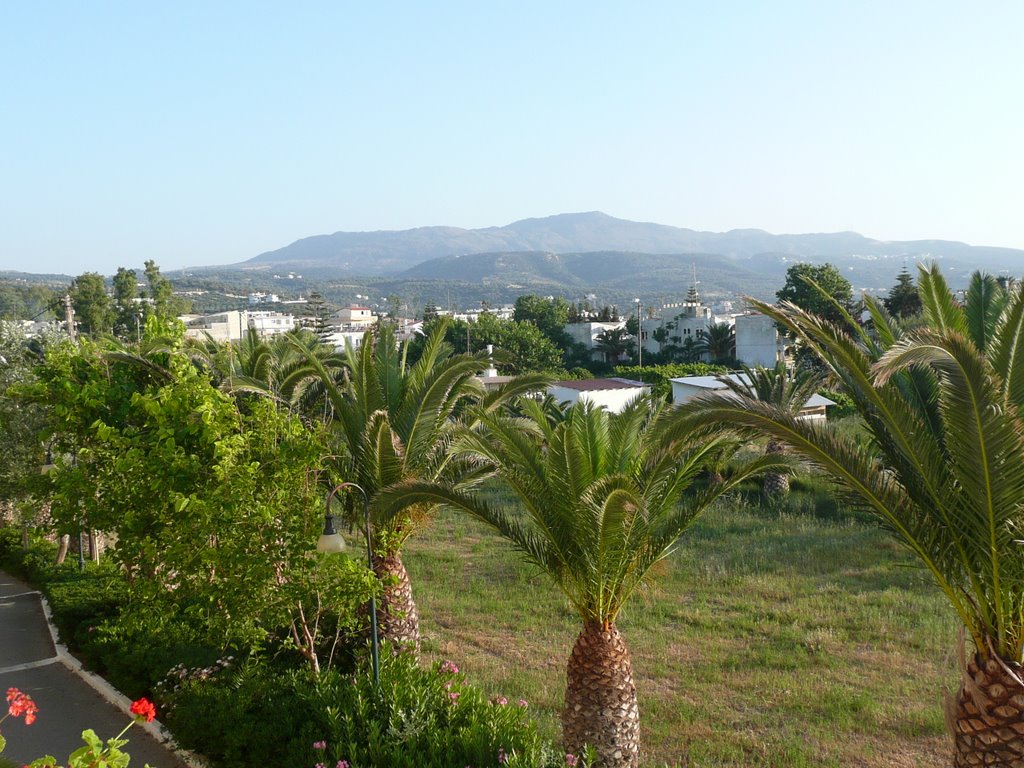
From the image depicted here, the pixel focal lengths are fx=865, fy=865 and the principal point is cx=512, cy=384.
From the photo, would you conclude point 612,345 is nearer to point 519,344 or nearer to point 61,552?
point 519,344

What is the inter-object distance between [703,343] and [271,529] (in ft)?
188

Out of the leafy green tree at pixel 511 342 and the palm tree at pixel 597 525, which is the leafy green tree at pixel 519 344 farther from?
the palm tree at pixel 597 525

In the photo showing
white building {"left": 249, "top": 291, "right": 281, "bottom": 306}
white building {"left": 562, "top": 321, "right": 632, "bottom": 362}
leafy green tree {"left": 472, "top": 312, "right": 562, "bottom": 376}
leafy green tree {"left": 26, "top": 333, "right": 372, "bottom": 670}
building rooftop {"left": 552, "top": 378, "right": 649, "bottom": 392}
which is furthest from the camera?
white building {"left": 249, "top": 291, "right": 281, "bottom": 306}

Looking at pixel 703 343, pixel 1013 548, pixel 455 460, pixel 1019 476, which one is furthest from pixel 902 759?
pixel 703 343

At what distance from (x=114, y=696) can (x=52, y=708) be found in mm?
622

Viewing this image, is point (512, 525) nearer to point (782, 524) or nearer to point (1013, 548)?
point (1013, 548)

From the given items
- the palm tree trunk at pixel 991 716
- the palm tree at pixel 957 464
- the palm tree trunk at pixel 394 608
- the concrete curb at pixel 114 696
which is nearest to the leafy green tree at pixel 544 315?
the palm tree trunk at pixel 394 608

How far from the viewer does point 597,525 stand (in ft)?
24.6

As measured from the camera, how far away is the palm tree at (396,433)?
999cm

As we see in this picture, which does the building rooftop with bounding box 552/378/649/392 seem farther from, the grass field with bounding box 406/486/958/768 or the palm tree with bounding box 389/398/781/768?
the palm tree with bounding box 389/398/781/768

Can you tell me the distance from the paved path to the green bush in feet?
1.35

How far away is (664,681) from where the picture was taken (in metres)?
10.9

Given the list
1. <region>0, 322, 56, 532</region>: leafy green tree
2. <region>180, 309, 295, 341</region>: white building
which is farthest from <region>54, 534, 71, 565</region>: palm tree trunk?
<region>180, 309, 295, 341</region>: white building

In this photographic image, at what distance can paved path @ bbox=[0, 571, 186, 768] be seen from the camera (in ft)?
27.3
